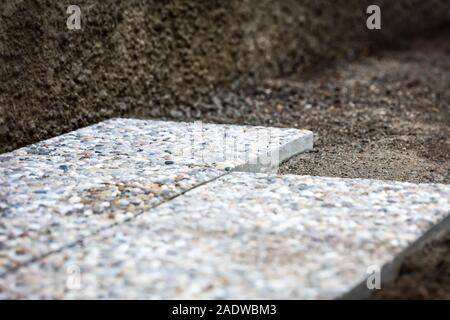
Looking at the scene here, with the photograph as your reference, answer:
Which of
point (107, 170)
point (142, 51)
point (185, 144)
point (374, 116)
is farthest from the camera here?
point (374, 116)

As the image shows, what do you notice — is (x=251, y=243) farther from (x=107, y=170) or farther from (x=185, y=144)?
(x=185, y=144)

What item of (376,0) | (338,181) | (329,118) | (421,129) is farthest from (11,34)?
(376,0)

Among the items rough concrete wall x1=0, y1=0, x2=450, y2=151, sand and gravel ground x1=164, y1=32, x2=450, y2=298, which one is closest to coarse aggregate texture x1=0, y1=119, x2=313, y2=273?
rough concrete wall x1=0, y1=0, x2=450, y2=151

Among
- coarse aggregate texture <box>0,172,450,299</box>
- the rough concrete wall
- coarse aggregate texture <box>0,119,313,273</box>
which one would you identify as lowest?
coarse aggregate texture <box>0,172,450,299</box>

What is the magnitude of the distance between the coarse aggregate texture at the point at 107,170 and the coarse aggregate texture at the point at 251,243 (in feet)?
0.33

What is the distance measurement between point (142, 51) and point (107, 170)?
146 cm

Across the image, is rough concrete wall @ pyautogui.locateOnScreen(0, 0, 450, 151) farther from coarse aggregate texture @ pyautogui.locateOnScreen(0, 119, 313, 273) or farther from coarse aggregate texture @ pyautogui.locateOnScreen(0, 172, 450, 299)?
coarse aggregate texture @ pyautogui.locateOnScreen(0, 172, 450, 299)

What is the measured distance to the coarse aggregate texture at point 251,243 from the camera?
2.25 meters

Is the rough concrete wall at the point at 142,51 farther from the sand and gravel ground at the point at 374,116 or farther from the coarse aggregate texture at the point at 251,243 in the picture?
the coarse aggregate texture at the point at 251,243

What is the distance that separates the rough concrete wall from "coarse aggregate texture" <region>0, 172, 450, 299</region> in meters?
1.24

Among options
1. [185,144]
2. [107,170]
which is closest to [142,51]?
[185,144]

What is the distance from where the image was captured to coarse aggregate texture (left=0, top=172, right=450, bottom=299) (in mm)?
2252

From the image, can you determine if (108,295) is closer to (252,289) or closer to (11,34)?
(252,289)

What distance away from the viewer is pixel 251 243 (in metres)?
2.53
